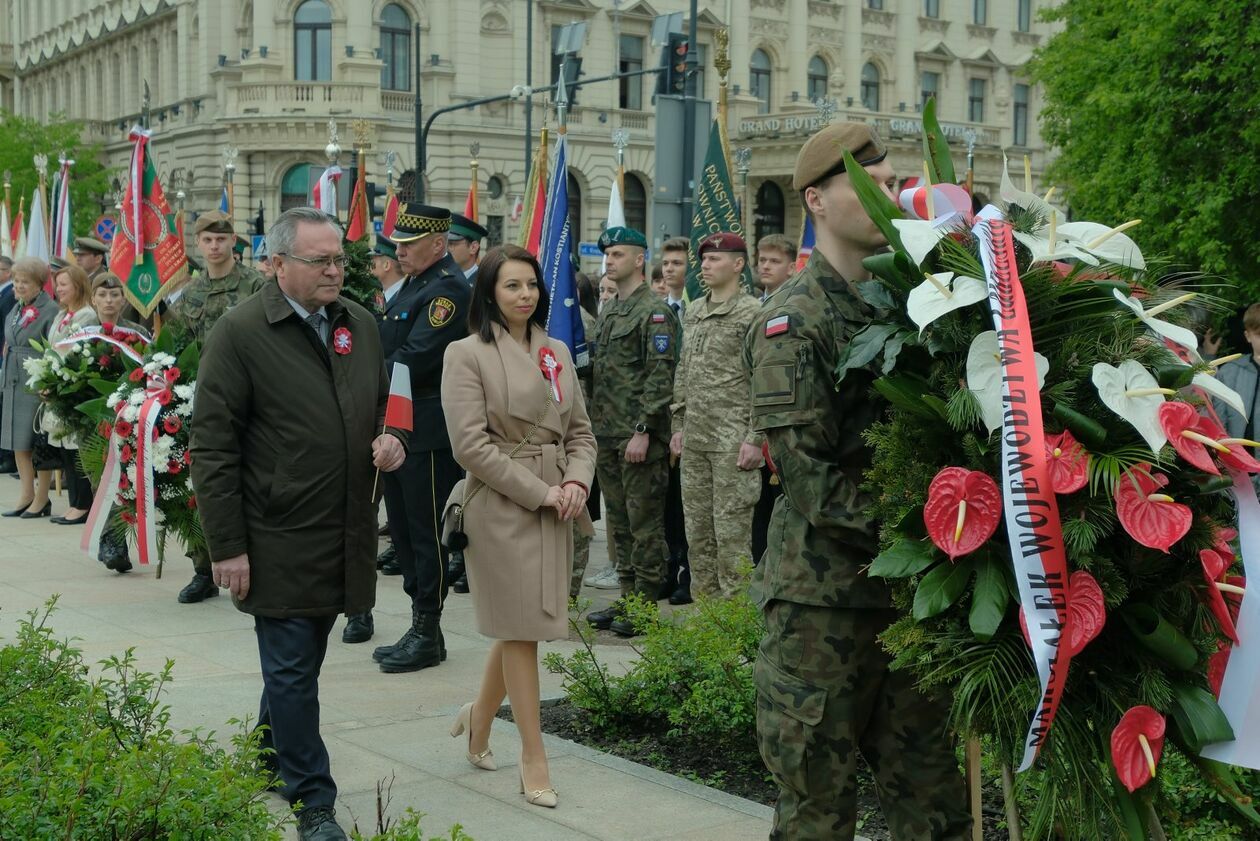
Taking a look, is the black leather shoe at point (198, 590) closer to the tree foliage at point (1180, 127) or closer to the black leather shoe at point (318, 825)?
the black leather shoe at point (318, 825)

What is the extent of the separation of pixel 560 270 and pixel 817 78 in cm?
5523

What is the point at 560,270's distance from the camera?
35.6 ft

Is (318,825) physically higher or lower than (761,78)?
lower

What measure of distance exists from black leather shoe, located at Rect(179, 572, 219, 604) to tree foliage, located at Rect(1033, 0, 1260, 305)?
1649 cm

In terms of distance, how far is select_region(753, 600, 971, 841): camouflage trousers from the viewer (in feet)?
12.6

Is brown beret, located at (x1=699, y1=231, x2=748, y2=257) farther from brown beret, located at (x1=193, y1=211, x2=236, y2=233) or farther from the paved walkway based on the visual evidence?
brown beret, located at (x1=193, y1=211, x2=236, y2=233)

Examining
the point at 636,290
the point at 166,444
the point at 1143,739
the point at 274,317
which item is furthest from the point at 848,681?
the point at 166,444

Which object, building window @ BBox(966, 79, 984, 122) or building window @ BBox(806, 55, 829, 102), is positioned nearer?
building window @ BBox(806, 55, 829, 102)

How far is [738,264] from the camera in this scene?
8969mm

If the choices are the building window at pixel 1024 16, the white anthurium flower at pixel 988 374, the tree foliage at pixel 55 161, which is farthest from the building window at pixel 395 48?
the white anthurium flower at pixel 988 374

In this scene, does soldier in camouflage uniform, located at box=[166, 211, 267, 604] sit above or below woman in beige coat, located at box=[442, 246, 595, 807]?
above

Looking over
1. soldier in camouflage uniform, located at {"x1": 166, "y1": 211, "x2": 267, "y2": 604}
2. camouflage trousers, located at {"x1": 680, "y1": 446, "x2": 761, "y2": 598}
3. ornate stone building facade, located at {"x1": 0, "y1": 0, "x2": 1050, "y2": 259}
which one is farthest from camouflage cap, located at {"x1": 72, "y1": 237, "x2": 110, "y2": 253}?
ornate stone building facade, located at {"x1": 0, "y1": 0, "x2": 1050, "y2": 259}

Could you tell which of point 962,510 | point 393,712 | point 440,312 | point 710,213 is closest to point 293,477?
point 393,712

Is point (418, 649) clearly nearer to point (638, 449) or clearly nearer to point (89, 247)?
point (638, 449)
